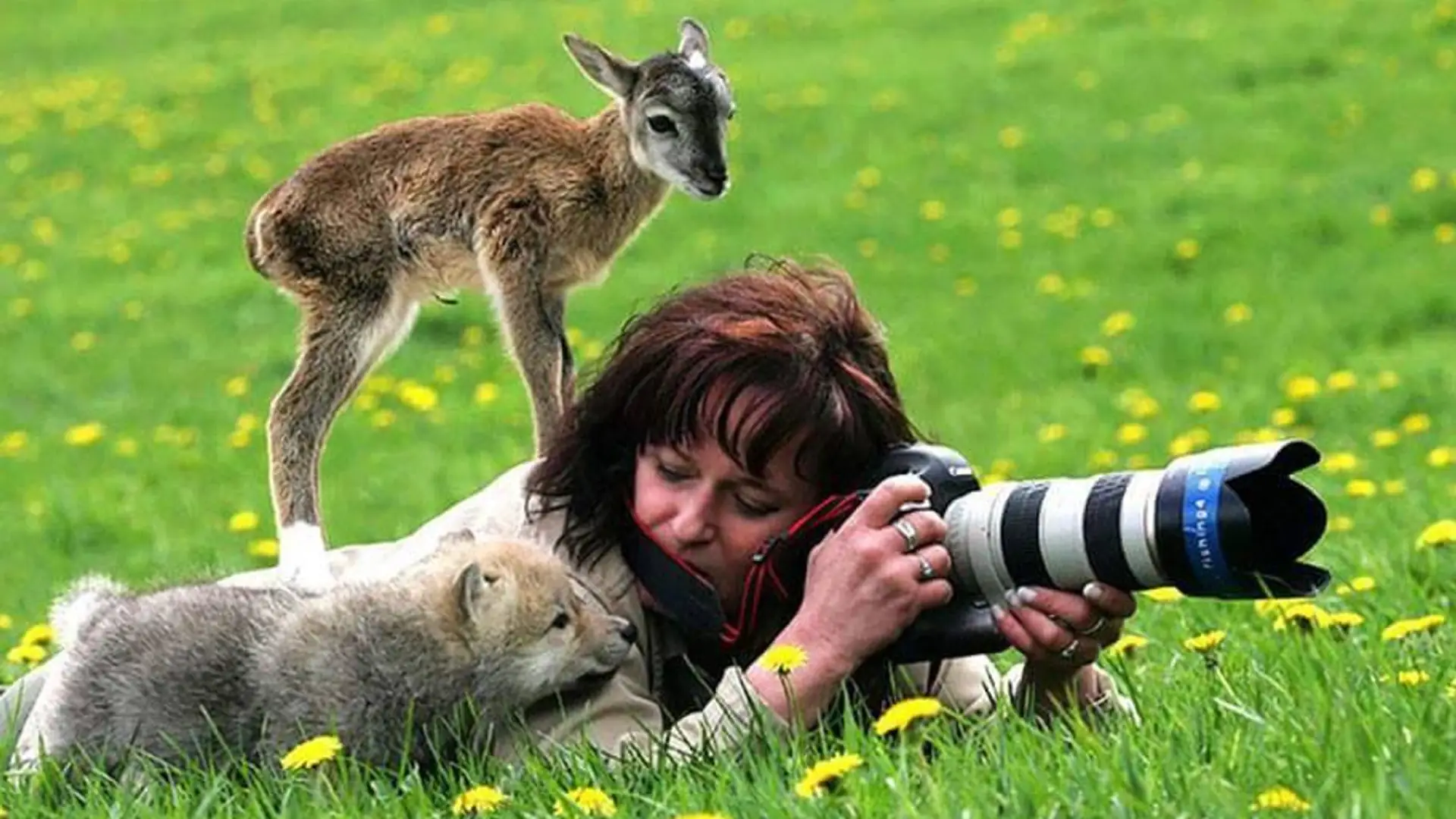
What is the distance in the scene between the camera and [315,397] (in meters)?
4.81

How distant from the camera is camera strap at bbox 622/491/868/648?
4035 millimetres

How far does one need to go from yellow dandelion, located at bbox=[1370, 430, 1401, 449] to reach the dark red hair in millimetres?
5350

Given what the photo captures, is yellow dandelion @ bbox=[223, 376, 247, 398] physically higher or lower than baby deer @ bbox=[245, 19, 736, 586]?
lower

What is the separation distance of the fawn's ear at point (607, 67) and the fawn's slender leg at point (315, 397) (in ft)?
2.02

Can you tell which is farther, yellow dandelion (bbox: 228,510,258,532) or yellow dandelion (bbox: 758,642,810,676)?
yellow dandelion (bbox: 228,510,258,532)

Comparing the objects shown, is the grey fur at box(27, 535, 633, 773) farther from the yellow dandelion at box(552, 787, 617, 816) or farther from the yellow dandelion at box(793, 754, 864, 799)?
the yellow dandelion at box(793, 754, 864, 799)

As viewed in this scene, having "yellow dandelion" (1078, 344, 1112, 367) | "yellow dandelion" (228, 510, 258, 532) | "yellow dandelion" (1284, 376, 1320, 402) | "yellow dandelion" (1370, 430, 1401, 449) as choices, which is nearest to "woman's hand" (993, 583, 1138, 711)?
"yellow dandelion" (228, 510, 258, 532)

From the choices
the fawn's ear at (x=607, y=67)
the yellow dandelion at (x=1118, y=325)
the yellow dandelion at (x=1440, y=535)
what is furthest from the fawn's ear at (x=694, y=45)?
the yellow dandelion at (x=1118, y=325)

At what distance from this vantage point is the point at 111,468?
38.0ft

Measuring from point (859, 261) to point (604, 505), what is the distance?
33.5ft

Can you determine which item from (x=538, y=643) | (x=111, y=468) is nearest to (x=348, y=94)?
(x=111, y=468)

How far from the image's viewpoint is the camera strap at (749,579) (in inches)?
159

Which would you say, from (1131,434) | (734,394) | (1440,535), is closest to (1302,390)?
(1131,434)

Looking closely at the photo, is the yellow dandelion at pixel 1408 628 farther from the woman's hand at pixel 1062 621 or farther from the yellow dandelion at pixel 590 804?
the yellow dandelion at pixel 590 804
